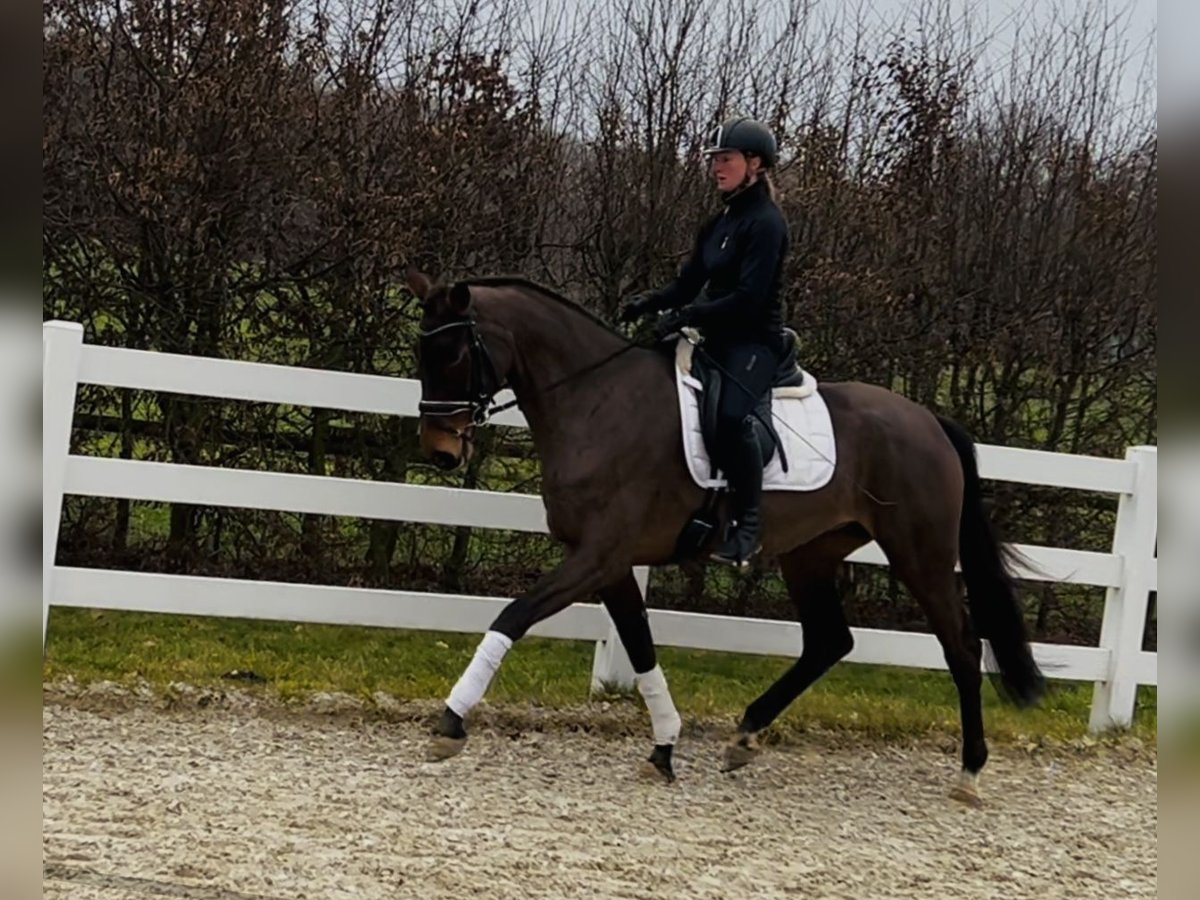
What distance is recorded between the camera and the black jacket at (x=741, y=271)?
5277 mm

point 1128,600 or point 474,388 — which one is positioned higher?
point 474,388

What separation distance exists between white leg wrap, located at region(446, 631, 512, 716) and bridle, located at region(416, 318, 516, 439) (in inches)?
35.2

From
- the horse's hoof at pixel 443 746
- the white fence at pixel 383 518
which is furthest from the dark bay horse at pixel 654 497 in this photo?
the white fence at pixel 383 518

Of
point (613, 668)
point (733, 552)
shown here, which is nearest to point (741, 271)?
point (733, 552)

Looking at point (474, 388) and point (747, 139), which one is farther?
point (747, 139)

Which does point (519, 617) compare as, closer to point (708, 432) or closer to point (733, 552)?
point (733, 552)

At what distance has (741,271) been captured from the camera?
531 cm

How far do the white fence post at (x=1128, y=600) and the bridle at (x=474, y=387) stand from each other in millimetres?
Result: 4262

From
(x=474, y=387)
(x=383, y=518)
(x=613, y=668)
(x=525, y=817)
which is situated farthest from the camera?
(x=613, y=668)

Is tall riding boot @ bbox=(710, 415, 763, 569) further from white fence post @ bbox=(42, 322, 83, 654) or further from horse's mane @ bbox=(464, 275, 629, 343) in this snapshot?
white fence post @ bbox=(42, 322, 83, 654)

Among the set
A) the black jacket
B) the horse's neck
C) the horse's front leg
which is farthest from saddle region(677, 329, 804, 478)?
the horse's front leg

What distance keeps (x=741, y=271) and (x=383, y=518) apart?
7.42 ft

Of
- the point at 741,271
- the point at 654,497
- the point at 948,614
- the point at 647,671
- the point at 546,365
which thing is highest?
the point at 741,271

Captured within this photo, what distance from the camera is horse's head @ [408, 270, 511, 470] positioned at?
16.0 ft
